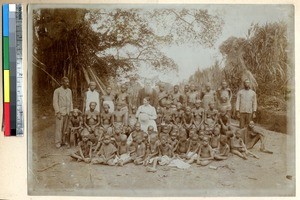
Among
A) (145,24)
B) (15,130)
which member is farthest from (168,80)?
(15,130)

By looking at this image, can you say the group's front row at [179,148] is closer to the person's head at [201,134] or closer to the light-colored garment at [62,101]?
the person's head at [201,134]

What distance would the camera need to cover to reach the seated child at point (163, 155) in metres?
2.95

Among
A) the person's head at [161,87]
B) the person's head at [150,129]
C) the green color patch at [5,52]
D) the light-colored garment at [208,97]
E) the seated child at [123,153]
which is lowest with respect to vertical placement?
the seated child at [123,153]

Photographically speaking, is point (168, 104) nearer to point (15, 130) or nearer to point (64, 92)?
point (64, 92)

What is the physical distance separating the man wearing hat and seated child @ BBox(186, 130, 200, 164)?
0.64 meters

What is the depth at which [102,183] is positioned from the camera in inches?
116

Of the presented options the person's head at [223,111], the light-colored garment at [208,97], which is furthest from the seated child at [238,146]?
the light-colored garment at [208,97]

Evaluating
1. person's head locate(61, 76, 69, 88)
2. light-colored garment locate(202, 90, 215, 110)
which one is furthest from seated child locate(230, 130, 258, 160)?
person's head locate(61, 76, 69, 88)

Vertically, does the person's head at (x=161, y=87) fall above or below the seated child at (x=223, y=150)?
above

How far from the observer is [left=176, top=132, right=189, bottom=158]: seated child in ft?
9.69

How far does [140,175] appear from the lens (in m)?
2.95

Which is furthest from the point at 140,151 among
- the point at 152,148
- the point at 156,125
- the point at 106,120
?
the point at 106,120

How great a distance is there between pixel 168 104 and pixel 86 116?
54cm

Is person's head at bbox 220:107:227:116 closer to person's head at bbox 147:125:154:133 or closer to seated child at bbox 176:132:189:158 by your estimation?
seated child at bbox 176:132:189:158
